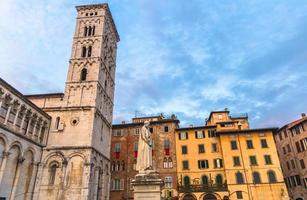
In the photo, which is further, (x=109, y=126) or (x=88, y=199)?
(x=109, y=126)

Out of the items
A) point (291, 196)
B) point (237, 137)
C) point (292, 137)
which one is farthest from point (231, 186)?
point (292, 137)

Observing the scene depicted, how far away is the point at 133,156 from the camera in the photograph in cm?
4156

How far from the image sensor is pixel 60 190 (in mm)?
26812

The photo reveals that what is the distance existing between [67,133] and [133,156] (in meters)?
14.8

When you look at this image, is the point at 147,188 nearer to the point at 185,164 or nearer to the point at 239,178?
the point at 185,164

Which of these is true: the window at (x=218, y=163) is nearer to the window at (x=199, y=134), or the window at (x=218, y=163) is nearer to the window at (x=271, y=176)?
the window at (x=199, y=134)

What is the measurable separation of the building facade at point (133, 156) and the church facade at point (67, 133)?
4.78m

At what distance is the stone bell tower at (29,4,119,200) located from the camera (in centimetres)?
2741

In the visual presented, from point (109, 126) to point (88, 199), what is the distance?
13645 mm

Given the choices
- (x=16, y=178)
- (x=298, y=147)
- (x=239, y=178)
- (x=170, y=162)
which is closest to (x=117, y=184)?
(x=170, y=162)

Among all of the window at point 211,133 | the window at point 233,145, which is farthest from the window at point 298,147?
the window at point 211,133

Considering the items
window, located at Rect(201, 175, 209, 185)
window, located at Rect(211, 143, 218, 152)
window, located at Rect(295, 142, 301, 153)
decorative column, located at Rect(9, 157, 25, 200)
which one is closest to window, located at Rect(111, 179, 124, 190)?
window, located at Rect(201, 175, 209, 185)

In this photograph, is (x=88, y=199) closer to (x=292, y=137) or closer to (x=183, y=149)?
(x=183, y=149)

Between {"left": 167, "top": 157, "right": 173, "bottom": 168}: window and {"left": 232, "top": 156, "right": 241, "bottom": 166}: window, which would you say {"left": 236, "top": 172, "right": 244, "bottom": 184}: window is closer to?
{"left": 232, "top": 156, "right": 241, "bottom": 166}: window
